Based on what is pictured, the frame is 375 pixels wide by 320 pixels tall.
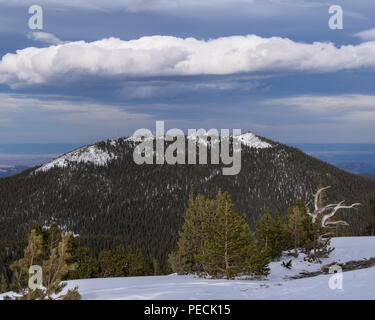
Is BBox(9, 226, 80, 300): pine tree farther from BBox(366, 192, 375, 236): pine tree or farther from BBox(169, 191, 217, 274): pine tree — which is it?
BBox(366, 192, 375, 236): pine tree

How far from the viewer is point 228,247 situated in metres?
24.3

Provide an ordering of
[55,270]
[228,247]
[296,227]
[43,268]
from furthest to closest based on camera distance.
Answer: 1. [296,227]
2. [228,247]
3. [55,270]
4. [43,268]

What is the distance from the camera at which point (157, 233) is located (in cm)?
19975

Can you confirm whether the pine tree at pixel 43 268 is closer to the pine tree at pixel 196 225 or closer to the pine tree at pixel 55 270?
the pine tree at pixel 55 270

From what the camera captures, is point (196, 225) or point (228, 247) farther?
point (196, 225)

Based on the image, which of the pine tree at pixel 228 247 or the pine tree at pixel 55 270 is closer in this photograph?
the pine tree at pixel 55 270

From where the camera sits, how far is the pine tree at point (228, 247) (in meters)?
23.6

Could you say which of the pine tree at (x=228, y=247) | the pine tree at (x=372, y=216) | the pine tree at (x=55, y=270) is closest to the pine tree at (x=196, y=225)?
the pine tree at (x=228, y=247)

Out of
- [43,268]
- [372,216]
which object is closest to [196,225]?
[43,268]

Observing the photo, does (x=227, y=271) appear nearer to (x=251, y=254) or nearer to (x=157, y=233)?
(x=251, y=254)

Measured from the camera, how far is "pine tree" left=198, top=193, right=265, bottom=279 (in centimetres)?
2358

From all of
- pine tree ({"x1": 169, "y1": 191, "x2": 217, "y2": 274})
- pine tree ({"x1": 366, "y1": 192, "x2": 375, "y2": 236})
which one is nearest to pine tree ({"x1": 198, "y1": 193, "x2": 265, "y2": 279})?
pine tree ({"x1": 169, "y1": 191, "x2": 217, "y2": 274})

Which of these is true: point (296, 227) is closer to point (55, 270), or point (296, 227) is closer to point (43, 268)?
point (55, 270)
